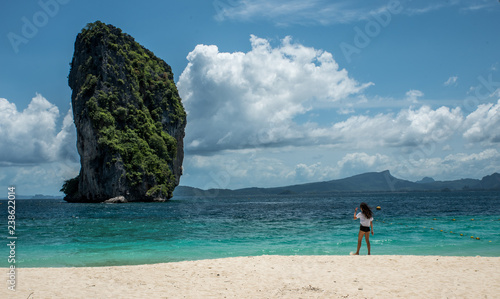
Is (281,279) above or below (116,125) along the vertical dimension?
below

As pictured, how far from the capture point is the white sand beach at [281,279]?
8.93 metres

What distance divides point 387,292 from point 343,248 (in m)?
8.25

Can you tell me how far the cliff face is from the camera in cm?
6931

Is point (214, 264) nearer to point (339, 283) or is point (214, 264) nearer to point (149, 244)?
point (339, 283)

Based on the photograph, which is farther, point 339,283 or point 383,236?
point 383,236

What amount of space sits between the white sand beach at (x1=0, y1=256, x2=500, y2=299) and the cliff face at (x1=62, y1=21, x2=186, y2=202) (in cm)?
6095

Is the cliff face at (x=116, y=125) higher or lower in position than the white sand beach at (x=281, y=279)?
higher

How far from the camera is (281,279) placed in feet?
33.8

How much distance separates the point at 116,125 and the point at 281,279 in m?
68.0

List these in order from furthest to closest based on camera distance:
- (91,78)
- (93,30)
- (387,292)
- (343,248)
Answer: (93,30)
(91,78)
(343,248)
(387,292)

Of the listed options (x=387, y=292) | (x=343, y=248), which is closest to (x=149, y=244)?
(x=343, y=248)

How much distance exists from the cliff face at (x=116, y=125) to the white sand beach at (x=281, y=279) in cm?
6095

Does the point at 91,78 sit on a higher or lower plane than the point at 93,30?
lower

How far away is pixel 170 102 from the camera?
89.0 metres
